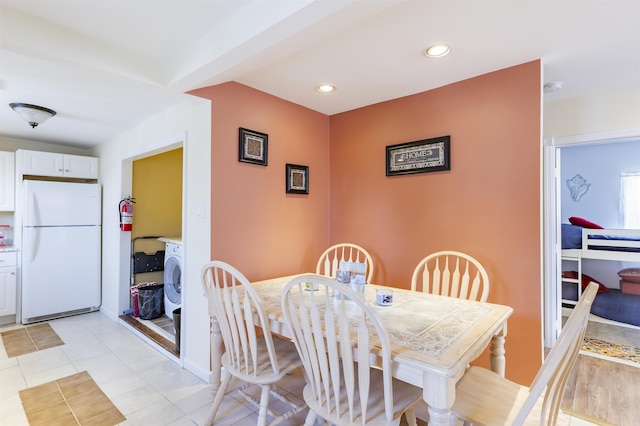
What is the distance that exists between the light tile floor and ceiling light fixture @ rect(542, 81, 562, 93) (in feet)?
7.92

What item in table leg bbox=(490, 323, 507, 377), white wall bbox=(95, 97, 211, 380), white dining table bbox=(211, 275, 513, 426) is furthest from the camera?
white wall bbox=(95, 97, 211, 380)

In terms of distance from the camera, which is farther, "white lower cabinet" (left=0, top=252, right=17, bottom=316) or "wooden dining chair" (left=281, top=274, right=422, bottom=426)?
"white lower cabinet" (left=0, top=252, right=17, bottom=316)

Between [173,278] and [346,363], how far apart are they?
9.64 ft

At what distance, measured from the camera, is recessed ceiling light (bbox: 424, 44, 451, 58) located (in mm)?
1929

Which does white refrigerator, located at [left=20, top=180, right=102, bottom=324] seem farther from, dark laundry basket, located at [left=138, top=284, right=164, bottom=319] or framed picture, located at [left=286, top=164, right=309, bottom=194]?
framed picture, located at [left=286, top=164, right=309, bottom=194]

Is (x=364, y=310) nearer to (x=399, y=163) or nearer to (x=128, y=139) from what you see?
(x=399, y=163)

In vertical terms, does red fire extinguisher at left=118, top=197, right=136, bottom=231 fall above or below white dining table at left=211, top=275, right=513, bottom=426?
above

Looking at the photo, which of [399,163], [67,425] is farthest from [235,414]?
[399,163]

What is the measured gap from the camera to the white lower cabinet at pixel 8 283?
11.4 ft

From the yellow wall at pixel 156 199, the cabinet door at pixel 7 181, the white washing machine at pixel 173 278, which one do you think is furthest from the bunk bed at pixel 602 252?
the cabinet door at pixel 7 181

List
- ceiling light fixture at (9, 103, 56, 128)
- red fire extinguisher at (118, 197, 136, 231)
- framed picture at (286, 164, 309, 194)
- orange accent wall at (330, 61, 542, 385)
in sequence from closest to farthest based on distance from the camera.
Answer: orange accent wall at (330, 61, 542, 385), ceiling light fixture at (9, 103, 56, 128), framed picture at (286, 164, 309, 194), red fire extinguisher at (118, 197, 136, 231)

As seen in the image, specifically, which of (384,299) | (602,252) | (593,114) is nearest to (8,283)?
(384,299)

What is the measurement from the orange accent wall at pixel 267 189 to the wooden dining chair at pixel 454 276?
1135mm

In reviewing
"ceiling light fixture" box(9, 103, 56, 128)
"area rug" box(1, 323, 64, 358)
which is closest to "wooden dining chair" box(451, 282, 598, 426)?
"area rug" box(1, 323, 64, 358)
